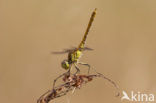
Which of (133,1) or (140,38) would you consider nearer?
(140,38)

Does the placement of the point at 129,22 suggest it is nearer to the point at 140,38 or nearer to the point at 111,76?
the point at 140,38

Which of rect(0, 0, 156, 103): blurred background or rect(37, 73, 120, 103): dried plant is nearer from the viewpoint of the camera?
rect(37, 73, 120, 103): dried plant

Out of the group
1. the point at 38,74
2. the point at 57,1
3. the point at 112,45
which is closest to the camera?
the point at 38,74

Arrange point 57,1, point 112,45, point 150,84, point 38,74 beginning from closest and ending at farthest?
point 150,84 < point 38,74 < point 112,45 < point 57,1

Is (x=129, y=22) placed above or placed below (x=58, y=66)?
above

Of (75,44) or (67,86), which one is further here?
(75,44)

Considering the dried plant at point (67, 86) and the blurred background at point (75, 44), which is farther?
the blurred background at point (75, 44)

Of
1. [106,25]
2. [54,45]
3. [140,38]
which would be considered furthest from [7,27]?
[140,38]

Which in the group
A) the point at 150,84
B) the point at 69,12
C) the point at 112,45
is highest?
the point at 69,12
